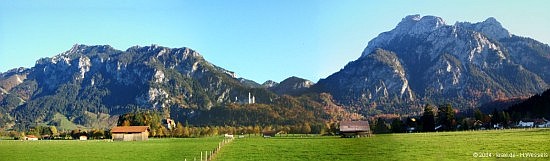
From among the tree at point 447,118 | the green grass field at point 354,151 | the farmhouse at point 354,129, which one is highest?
the tree at point 447,118

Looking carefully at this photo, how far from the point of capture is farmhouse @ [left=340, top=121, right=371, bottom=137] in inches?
3770

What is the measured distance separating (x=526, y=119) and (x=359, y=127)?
163ft

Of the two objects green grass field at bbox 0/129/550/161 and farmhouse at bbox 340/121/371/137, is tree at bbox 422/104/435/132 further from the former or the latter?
green grass field at bbox 0/129/550/161

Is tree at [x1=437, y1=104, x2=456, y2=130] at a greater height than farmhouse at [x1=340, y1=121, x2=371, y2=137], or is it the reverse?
tree at [x1=437, y1=104, x2=456, y2=130]

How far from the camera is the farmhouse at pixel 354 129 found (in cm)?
9575

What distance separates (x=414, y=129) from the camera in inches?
4843

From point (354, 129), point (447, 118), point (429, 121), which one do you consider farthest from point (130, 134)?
point (447, 118)

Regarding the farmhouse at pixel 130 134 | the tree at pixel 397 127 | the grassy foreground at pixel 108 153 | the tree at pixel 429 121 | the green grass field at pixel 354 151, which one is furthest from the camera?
the tree at pixel 397 127

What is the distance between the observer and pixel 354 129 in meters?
97.4

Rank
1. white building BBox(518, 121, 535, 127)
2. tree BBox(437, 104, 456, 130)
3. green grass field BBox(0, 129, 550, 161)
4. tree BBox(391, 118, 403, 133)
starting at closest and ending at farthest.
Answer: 1. green grass field BBox(0, 129, 550, 161)
2. white building BBox(518, 121, 535, 127)
3. tree BBox(437, 104, 456, 130)
4. tree BBox(391, 118, 403, 133)

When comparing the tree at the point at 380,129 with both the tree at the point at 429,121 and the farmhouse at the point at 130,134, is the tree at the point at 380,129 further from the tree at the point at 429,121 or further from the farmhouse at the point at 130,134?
the farmhouse at the point at 130,134

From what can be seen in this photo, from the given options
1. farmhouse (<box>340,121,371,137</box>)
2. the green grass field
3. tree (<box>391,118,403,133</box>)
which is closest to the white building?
tree (<box>391,118,403,133</box>)

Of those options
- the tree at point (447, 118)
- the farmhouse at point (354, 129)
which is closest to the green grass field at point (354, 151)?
the farmhouse at point (354, 129)

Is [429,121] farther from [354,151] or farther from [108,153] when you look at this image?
[108,153]
